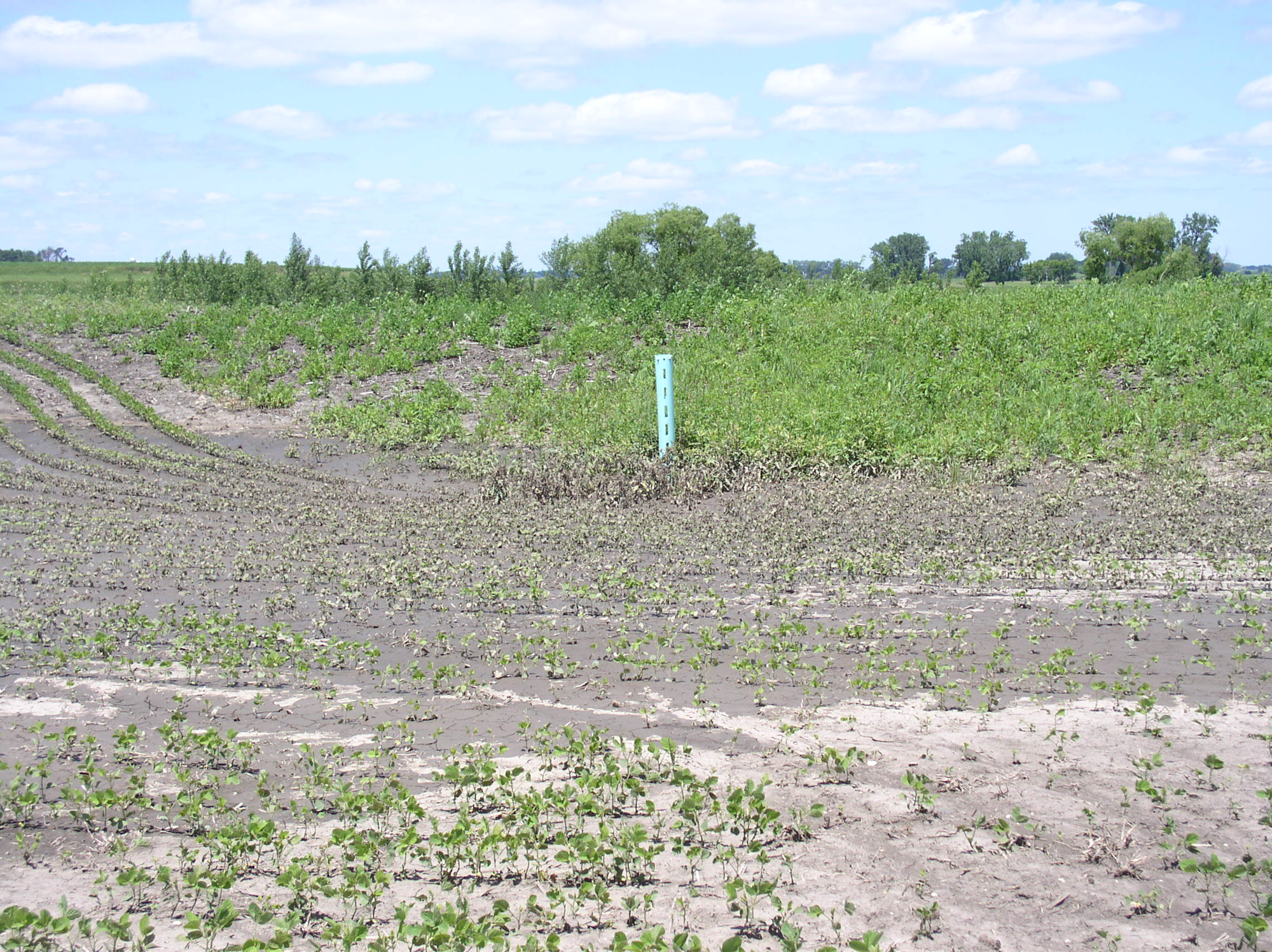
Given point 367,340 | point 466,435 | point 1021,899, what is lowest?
point 1021,899

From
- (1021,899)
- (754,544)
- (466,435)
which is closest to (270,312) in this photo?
(466,435)

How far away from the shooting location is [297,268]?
26.7 meters

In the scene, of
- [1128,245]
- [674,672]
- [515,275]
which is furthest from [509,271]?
[1128,245]

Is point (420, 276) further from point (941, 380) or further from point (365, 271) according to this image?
point (941, 380)

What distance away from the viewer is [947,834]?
425 centimetres

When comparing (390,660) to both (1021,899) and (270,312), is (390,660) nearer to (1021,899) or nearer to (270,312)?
(1021,899)

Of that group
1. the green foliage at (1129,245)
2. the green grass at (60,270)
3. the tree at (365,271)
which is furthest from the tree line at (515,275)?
the green grass at (60,270)

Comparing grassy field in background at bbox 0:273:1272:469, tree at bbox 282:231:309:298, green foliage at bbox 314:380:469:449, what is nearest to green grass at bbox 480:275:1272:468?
grassy field in background at bbox 0:273:1272:469

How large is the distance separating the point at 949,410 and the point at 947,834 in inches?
442

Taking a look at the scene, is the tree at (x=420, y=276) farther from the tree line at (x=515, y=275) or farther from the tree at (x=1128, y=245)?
the tree at (x=1128, y=245)

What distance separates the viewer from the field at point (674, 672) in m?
3.88

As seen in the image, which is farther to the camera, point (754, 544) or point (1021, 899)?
point (754, 544)

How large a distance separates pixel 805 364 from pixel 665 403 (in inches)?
164

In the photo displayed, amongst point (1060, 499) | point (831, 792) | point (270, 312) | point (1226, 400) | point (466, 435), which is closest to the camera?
point (831, 792)
